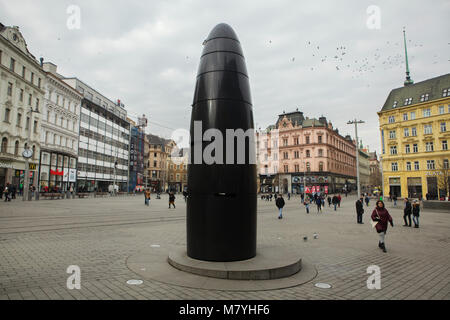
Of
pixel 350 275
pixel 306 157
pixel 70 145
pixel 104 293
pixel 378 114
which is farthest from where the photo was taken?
pixel 306 157

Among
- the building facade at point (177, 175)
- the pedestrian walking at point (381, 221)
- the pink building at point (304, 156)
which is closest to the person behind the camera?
the pedestrian walking at point (381, 221)

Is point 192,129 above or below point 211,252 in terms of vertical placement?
above

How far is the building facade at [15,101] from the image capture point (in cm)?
3534

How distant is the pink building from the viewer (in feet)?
247

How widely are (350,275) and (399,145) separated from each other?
189 ft

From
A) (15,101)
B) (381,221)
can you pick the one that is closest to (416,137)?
(381,221)

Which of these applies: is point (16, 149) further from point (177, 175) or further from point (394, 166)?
point (394, 166)

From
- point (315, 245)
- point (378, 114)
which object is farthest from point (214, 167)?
point (378, 114)

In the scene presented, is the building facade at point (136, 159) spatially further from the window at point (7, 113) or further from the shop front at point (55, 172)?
the window at point (7, 113)

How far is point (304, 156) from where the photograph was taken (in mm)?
77438

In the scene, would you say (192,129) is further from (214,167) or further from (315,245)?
(315,245)

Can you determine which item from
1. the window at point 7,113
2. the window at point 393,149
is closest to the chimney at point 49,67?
the window at point 7,113

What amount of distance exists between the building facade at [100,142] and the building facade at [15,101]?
46.6 feet

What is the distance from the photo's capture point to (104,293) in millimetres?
4812
